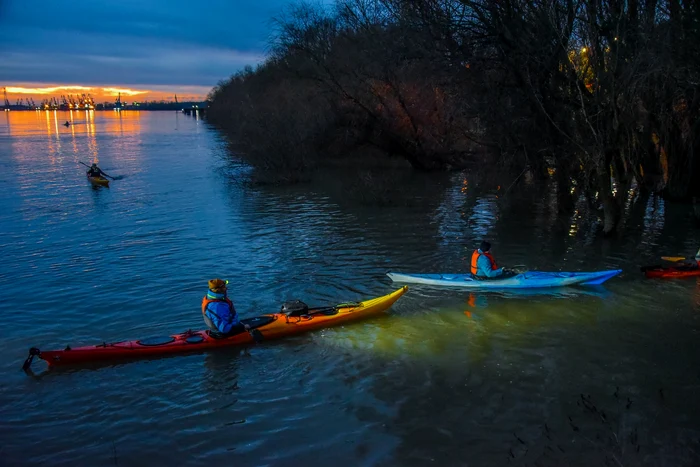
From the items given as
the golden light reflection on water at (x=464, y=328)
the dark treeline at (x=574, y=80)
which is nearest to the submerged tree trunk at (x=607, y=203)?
the dark treeline at (x=574, y=80)

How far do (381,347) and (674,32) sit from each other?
12275mm

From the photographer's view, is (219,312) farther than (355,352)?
Yes

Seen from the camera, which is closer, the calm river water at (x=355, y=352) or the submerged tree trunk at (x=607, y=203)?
the calm river water at (x=355, y=352)

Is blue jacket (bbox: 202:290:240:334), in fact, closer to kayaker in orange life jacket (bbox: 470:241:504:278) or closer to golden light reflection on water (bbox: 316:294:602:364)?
golden light reflection on water (bbox: 316:294:602:364)

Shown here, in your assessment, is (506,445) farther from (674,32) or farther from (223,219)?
(223,219)

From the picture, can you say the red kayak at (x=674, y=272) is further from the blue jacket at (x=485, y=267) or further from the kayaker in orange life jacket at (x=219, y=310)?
the kayaker in orange life jacket at (x=219, y=310)

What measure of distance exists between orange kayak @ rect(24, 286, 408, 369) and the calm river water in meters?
0.22

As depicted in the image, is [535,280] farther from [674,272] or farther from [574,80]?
[574,80]

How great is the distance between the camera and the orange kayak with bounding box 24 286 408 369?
888 cm

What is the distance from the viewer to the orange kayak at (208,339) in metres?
8.88

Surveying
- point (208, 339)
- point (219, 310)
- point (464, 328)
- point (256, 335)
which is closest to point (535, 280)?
point (464, 328)

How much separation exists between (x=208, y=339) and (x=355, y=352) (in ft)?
8.56

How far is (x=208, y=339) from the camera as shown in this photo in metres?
9.38

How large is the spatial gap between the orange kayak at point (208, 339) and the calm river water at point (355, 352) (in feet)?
0.73
